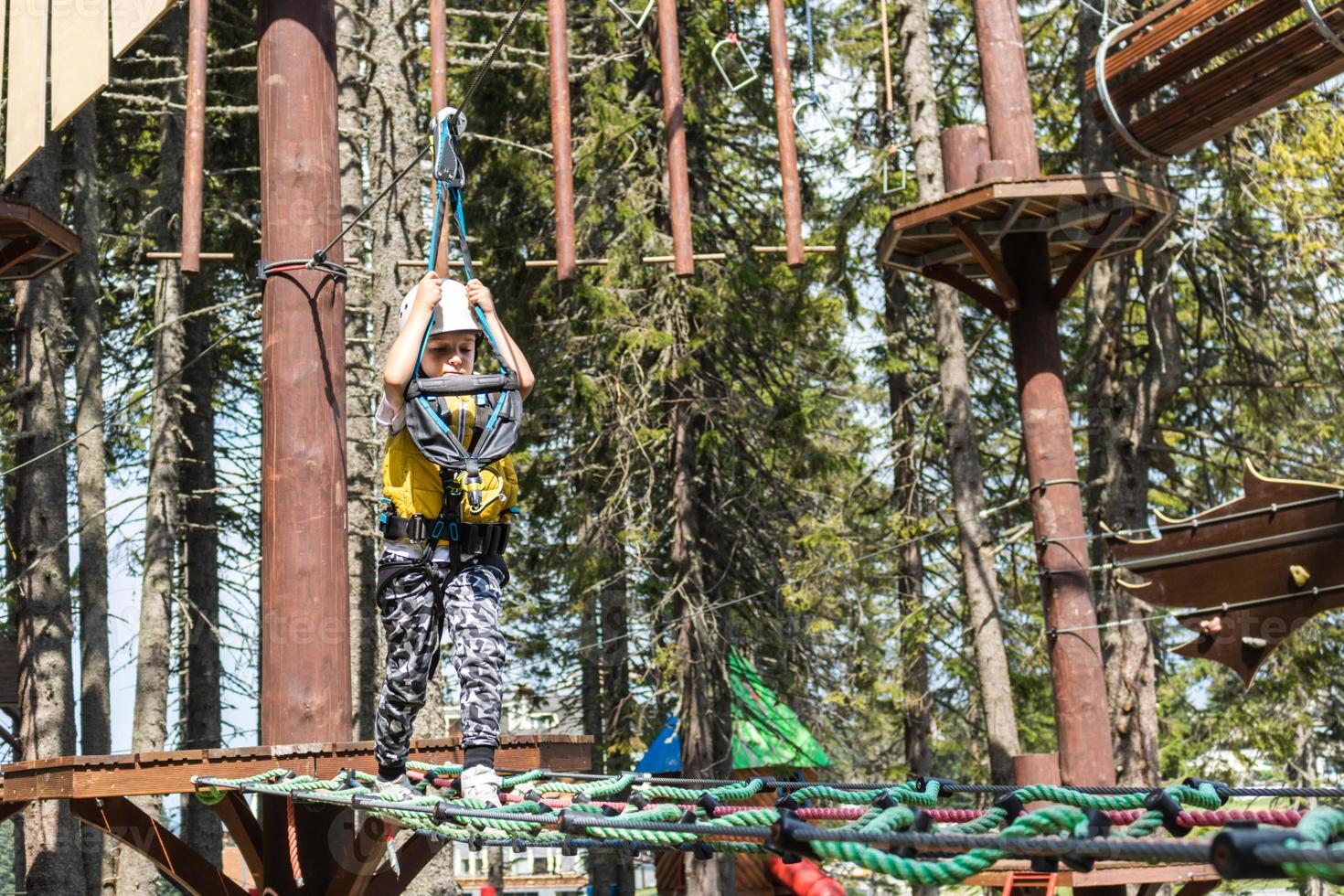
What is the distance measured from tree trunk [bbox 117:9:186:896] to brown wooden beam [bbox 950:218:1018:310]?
849 centimetres

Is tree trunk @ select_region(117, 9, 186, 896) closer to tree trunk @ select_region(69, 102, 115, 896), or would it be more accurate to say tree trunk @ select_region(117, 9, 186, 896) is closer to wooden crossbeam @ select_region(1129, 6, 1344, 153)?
tree trunk @ select_region(69, 102, 115, 896)

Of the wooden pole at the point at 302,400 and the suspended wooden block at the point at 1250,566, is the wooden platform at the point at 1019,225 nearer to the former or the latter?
the suspended wooden block at the point at 1250,566

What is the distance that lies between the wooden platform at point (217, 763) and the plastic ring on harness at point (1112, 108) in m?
5.26

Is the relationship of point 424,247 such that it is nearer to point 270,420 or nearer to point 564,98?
point 564,98

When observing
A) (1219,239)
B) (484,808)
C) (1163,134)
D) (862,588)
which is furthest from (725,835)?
(862,588)

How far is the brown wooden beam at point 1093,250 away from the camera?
346 inches

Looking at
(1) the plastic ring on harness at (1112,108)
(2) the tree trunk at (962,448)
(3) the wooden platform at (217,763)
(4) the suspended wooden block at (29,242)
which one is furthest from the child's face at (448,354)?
(2) the tree trunk at (962,448)

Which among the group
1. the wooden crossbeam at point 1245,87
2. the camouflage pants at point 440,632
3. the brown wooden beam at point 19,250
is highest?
the wooden crossbeam at point 1245,87

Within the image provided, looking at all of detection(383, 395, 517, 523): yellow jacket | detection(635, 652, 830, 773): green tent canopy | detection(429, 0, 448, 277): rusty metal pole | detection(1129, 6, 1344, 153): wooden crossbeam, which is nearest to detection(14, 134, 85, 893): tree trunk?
detection(429, 0, 448, 277): rusty metal pole

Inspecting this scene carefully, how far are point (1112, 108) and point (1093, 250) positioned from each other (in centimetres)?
92

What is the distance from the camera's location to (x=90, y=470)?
1494 cm

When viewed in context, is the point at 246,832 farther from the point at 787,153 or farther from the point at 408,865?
the point at 787,153

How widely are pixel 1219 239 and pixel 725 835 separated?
489 inches

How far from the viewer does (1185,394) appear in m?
16.8
